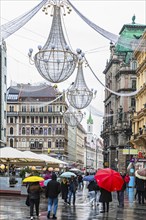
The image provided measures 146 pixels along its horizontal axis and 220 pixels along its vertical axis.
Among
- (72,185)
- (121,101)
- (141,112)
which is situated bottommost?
(72,185)

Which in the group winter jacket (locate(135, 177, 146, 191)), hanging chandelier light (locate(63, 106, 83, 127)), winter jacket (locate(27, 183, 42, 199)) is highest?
hanging chandelier light (locate(63, 106, 83, 127))

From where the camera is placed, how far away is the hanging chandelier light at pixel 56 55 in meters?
21.6

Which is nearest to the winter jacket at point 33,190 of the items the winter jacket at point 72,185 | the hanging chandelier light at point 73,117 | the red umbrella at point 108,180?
the red umbrella at point 108,180

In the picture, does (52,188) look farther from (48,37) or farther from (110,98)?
(110,98)

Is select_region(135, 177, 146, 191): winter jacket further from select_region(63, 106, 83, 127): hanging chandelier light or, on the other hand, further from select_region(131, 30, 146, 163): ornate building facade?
select_region(131, 30, 146, 163): ornate building facade

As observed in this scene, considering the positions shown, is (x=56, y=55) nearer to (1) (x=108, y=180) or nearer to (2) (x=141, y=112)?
(1) (x=108, y=180)

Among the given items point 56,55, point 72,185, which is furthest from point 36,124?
point 56,55

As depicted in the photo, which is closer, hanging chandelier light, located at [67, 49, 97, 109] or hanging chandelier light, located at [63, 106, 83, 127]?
hanging chandelier light, located at [67, 49, 97, 109]

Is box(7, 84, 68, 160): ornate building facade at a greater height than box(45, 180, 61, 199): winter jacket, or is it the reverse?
box(7, 84, 68, 160): ornate building facade

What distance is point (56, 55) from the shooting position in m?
22.7

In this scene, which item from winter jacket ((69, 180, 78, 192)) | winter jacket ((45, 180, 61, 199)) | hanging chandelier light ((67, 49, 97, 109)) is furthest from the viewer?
hanging chandelier light ((67, 49, 97, 109))

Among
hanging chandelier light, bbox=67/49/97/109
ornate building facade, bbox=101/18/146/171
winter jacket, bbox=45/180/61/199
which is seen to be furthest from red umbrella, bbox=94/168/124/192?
ornate building facade, bbox=101/18/146/171

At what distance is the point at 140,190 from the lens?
3130cm

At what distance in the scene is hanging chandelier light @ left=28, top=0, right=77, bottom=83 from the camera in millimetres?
21641
